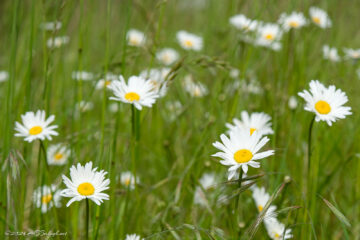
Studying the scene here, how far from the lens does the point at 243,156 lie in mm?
1080

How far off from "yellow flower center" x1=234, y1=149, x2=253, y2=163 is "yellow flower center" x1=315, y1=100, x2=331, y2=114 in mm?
253

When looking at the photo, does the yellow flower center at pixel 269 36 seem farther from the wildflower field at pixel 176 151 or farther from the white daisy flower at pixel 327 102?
the white daisy flower at pixel 327 102

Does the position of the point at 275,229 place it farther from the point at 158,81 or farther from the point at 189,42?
the point at 189,42

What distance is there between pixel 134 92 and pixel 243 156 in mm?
434

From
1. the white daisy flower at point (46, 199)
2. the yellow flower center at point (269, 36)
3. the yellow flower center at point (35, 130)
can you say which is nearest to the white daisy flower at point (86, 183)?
the white daisy flower at point (46, 199)

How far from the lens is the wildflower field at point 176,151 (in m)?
1.12

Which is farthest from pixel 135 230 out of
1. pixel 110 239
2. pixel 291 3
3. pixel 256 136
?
pixel 291 3

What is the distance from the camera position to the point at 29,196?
1552mm

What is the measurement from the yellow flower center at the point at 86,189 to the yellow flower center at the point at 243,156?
39 cm

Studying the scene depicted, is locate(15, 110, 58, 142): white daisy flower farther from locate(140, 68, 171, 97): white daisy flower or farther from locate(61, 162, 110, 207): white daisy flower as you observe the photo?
locate(140, 68, 171, 97): white daisy flower

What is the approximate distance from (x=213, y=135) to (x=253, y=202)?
1.03 ft

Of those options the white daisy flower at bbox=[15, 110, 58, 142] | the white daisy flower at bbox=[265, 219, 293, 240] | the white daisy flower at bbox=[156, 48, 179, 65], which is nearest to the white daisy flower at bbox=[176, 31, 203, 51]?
the white daisy flower at bbox=[156, 48, 179, 65]

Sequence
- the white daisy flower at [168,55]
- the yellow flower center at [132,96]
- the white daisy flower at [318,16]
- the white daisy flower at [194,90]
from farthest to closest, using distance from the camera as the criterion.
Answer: the white daisy flower at [168,55]
the white daisy flower at [318,16]
the white daisy flower at [194,90]
the yellow flower center at [132,96]

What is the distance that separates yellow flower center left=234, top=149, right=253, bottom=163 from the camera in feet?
3.50
